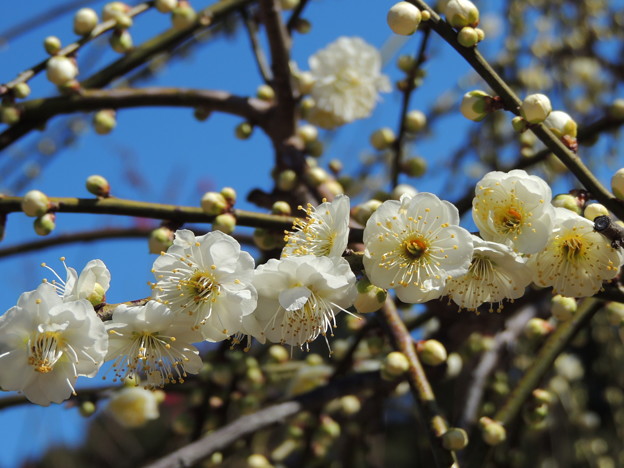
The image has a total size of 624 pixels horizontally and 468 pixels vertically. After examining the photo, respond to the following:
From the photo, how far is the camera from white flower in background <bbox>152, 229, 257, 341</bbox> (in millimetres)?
1041

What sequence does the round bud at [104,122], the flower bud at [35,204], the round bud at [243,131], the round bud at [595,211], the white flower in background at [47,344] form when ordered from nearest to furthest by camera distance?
the white flower in background at [47,344]
the round bud at [595,211]
the flower bud at [35,204]
the round bud at [104,122]
the round bud at [243,131]

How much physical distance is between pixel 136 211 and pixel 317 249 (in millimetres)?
410

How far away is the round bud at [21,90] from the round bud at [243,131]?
59 centimetres

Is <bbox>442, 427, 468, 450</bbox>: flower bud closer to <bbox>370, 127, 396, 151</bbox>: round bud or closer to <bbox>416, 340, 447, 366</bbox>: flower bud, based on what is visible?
<bbox>416, 340, 447, 366</bbox>: flower bud

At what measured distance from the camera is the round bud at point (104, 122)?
188cm

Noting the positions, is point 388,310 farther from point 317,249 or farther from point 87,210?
point 87,210

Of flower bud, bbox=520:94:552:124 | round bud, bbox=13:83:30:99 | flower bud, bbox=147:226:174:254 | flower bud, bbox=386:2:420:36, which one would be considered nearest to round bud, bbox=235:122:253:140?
round bud, bbox=13:83:30:99

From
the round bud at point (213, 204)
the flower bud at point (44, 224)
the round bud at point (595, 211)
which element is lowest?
the round bud at point (595, 211)

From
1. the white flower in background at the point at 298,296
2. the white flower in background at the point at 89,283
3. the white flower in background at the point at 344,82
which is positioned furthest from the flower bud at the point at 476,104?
the white flower in background at the point at 344,82

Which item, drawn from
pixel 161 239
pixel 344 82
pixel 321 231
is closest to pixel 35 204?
pixel 161 239

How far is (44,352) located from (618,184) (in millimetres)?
867

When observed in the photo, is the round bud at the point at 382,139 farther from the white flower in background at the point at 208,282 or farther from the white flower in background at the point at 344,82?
the white flower in background at the point at 208,282

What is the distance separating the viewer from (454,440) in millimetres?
1194

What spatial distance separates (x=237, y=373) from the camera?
6.77ft
